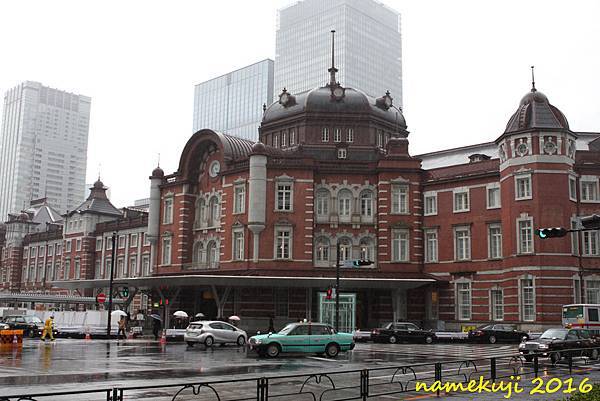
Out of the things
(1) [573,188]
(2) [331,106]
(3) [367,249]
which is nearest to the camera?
(1) [573,188]

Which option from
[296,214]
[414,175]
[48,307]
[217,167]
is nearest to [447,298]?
[414,175]

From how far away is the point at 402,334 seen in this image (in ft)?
133

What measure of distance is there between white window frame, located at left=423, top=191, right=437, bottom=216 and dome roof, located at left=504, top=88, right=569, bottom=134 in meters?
7.39

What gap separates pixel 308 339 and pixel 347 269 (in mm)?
21296

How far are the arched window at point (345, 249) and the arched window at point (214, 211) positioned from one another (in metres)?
10.6

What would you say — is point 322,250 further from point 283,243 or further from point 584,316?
point 584,316

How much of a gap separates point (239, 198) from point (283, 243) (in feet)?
17.6

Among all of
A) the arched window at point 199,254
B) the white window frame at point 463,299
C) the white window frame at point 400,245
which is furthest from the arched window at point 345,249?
the arched window at point 199,254

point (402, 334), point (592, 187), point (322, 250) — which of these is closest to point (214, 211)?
point (322, 250)

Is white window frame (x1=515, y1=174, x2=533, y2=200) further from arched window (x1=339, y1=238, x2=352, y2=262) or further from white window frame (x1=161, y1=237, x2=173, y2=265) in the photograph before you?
white window frame (x1=161, y1=237, x2=173, y2=265)

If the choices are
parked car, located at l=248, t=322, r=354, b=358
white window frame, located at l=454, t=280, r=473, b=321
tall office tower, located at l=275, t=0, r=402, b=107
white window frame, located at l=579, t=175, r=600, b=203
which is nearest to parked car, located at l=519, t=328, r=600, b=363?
parked car, located at l=248, t=322, r=354, b=358

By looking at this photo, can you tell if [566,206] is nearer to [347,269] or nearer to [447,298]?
[447,298]

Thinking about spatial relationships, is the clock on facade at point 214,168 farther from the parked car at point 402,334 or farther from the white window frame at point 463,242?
the parked car at point 402,334

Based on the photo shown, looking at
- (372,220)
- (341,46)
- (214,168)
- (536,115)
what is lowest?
(372,220)
